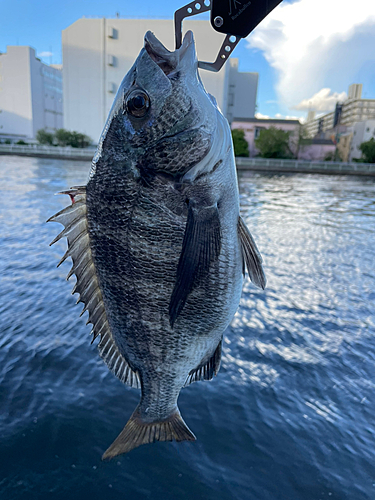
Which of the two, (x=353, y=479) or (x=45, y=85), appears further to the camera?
(x=45, y=85)

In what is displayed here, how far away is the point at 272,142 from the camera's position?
4428cm

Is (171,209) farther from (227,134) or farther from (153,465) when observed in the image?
(153,465)

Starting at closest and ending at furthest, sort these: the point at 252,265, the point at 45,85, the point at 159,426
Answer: the point at 252,265 < the point at 159,426 < the point at 45,85

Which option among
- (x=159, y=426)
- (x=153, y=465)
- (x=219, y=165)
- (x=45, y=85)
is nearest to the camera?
(x=219, y=165)

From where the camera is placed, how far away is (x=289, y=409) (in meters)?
2.64

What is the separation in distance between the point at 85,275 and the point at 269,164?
3823 centimetres

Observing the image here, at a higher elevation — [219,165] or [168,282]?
[219,165]

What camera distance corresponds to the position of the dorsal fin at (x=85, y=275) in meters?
1.48

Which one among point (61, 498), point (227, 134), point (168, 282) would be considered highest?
point (227, 134)

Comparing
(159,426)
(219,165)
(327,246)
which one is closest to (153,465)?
(159,426)

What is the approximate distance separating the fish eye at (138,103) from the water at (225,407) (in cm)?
213

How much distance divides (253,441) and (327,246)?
5511 millimetres

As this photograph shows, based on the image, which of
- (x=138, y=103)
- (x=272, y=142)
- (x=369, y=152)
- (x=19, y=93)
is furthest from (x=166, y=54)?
(x=19, y=93)

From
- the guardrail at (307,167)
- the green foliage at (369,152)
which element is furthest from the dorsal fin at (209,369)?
the green foliage at (369,152)
